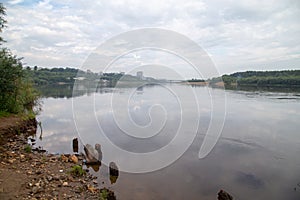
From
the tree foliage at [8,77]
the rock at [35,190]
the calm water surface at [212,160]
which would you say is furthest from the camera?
the tree foliage at [8,77]

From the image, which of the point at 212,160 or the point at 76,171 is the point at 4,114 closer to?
the point at 76,171

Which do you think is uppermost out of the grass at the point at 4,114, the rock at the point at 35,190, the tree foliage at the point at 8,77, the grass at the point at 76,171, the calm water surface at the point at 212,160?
the tree foliage at the point at 8,77

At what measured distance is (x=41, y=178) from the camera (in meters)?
6.70

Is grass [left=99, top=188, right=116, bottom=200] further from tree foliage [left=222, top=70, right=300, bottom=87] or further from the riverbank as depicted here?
tree foliage [left=222, top=70, right=300, bottom=87]

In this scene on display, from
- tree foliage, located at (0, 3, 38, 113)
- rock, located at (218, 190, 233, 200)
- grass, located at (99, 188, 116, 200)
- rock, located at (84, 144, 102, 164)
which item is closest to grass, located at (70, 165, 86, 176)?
grass, located at (99, 188, 116, 200)

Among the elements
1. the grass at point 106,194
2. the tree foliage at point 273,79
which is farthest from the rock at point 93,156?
the tree foliage at point 273,79

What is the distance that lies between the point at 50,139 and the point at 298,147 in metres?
15.3

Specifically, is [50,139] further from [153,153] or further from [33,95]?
[33,95]

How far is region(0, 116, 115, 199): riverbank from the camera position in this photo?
18.7 feet

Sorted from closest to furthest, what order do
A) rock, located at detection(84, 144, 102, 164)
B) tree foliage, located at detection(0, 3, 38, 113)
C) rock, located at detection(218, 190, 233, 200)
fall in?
1. rock, located at detection(218, 190, 233, 200)
2. rock, located at detection(84, 144, 102, 164)
3. tree foliage, located at detection(0, 3, 38, 113)

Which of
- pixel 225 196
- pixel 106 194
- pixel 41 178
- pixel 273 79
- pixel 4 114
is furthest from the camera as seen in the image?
pixel 273 79

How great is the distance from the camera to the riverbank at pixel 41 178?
5707mm

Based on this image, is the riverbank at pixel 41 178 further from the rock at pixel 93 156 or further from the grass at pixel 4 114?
the grass at pixel 4 114

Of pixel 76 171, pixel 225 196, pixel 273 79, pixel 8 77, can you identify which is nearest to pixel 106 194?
pixel 76 171
